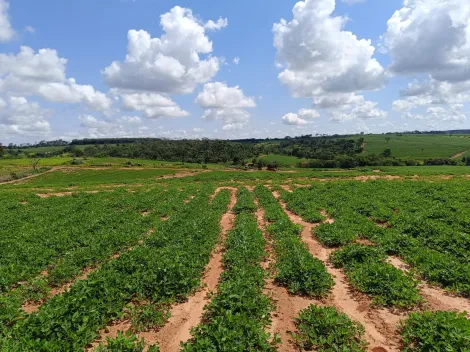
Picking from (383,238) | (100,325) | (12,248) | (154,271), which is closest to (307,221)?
(383,238)

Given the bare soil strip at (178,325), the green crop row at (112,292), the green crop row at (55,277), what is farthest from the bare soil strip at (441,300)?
the green crop row at (55,277)

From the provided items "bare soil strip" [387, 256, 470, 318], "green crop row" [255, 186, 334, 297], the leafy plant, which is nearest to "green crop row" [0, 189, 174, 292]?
the leafy plant

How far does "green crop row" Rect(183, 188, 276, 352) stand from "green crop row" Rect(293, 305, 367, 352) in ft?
2.99

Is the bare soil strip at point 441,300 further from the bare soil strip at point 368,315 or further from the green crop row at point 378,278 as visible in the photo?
the bare soil strip at point 368,315

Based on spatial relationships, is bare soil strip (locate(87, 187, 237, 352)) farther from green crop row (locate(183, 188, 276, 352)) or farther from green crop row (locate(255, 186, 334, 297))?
green crop row (locate(255, 186, 334, 297))

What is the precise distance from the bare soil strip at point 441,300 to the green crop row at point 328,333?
287 centimetres

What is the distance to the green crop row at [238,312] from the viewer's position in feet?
19.4

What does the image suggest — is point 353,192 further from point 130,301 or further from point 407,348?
point 130,301

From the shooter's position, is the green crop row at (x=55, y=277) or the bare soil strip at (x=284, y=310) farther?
the green crop row at (x=55, y=277)

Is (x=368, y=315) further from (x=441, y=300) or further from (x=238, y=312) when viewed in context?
(x=238, y=312)

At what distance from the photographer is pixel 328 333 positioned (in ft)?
21.2

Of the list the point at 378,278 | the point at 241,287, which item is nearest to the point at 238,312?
the point at 241,287

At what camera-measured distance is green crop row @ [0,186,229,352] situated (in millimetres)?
6344

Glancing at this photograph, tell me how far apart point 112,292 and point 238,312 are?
4144mm
